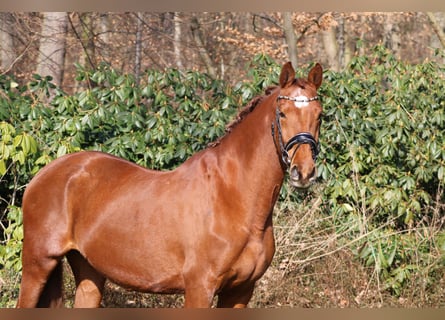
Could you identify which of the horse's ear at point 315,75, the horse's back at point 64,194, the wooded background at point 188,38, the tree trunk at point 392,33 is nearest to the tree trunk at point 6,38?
the wooded background at point 188,38

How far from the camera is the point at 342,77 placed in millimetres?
7828

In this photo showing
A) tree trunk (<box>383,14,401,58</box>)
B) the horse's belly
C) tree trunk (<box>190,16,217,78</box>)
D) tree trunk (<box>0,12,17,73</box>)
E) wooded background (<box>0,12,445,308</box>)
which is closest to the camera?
the horse's belly

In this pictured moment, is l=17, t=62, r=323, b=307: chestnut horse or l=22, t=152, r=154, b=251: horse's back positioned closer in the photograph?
l=17, t=62, r=323, b=307: chestnut horse

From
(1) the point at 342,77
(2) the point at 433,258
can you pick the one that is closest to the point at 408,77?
(1) the point at 342,77

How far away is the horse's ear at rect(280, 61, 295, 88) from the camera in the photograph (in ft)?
13.9

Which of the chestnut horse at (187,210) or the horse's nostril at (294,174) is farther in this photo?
the chestnut horse at (187,210)

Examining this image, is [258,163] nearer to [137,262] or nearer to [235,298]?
[235,298]

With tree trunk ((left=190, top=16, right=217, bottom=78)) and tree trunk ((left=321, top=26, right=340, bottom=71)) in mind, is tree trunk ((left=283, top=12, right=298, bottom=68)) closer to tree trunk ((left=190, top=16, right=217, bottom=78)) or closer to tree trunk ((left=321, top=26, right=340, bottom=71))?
tree trunk ((left=190, top=16, right=217, bottom=78))

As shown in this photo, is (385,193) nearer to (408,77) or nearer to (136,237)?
(408,77)

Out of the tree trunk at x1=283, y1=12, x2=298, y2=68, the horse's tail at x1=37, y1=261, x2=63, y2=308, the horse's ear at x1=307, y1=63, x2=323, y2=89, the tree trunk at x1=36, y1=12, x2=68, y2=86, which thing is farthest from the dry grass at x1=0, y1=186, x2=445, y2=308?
the tree trunk at x1=283, y1=12, x2=298, y2=68

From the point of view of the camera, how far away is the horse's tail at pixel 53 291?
5.04 metres

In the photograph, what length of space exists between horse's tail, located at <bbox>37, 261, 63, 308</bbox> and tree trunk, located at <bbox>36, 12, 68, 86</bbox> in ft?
19.1

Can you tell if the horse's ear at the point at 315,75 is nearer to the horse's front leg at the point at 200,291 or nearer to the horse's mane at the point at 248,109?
the horse's mane at the point at 248,109

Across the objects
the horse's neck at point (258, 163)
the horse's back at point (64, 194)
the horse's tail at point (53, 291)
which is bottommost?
the horse's tail at point (53, 291)
